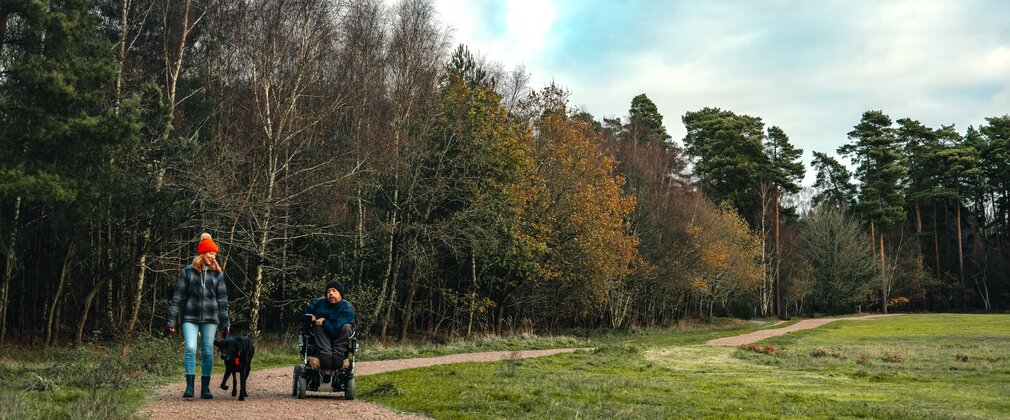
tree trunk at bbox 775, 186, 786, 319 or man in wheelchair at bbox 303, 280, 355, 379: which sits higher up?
tree trunk at bbox 775, 186, 786, 319

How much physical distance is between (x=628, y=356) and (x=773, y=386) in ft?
23.6

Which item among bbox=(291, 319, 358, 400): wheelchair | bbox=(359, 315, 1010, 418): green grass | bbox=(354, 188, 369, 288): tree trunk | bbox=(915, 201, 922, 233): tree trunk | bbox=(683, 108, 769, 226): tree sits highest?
bbox=(683, 108, 769, 226): tree

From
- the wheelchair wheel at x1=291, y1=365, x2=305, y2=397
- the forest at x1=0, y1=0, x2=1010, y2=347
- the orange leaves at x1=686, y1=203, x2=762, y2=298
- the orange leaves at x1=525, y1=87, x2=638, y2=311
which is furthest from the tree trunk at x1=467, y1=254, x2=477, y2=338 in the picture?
the wheelchair wheel at x1=291, y1=365, x2=305, y2=397

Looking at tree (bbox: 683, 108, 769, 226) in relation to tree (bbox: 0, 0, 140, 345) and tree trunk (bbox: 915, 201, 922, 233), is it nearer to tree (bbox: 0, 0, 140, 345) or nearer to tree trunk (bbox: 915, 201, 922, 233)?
tree trunk (bbox: 915, 201, 922, 233)

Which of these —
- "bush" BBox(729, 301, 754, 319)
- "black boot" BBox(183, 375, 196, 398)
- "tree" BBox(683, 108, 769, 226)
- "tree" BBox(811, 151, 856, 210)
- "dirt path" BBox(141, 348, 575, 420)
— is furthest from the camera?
"tree" BBox(811, 151, 856, 210)

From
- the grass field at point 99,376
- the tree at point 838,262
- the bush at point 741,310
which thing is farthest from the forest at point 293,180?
the tree at point 838,262

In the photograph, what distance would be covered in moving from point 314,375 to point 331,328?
69 centimetres

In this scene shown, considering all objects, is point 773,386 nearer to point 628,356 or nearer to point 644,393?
point 644,393

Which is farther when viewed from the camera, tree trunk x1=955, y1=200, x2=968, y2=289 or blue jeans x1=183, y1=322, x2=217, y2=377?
tree trunk x1=955, y1=200, x2=968, y2=289

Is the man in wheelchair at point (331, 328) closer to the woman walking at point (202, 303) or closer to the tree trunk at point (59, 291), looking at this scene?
the woman walking at point (202, 303)

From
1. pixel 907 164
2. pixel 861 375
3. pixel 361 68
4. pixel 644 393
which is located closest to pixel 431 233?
pixel 361 68

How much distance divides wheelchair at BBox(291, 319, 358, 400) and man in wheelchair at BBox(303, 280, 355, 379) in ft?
0.17

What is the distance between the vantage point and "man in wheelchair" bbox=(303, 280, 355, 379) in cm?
1146

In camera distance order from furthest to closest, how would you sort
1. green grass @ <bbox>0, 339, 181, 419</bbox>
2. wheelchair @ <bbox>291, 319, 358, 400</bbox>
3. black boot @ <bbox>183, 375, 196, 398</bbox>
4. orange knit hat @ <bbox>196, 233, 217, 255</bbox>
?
wheelchair @ <bbox>291, 319, 358, 400</bbox>, black boot @ <bbox>183, 375, 196, 398</bbox>, orange knit hat @ <bbox>196, 233, 217, 255</bbox>, green grass @ <bbox>0, 339, 181, 419</bbox>
